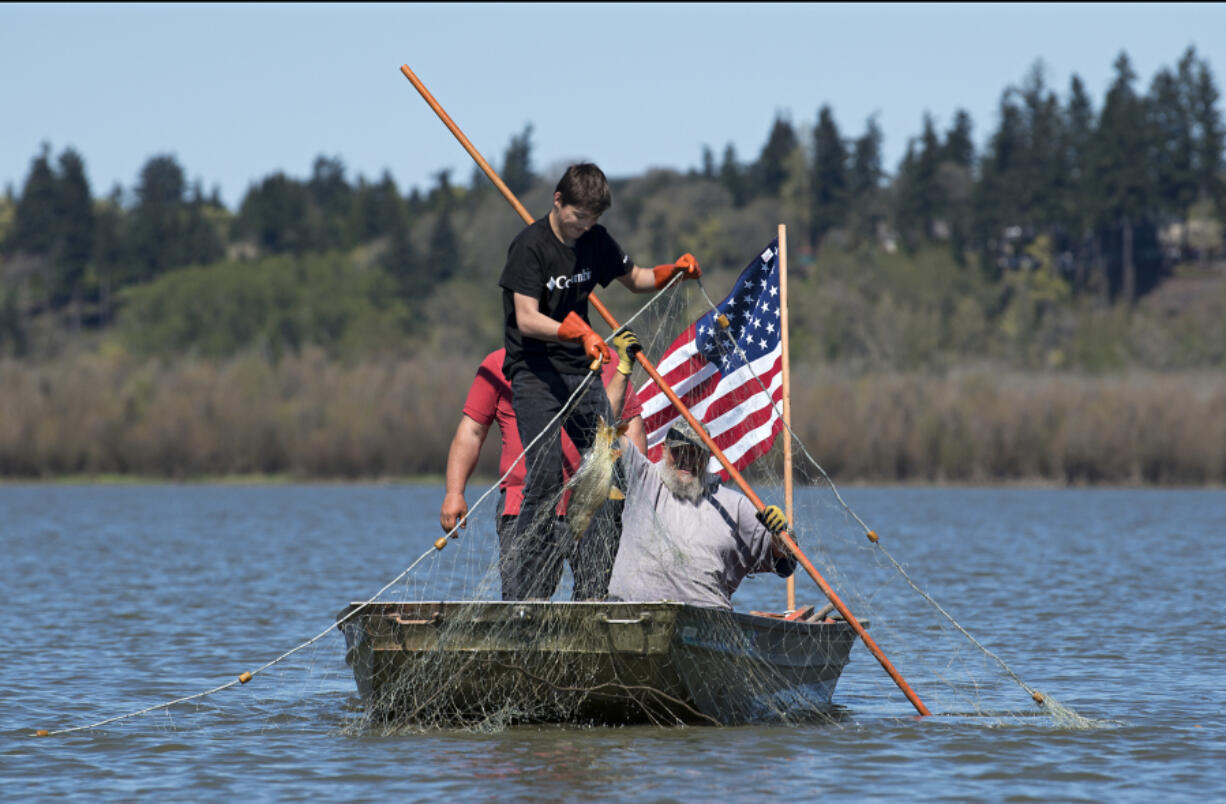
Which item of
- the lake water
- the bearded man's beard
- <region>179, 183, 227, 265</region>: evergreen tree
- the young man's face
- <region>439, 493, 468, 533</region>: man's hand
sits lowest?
the lake water

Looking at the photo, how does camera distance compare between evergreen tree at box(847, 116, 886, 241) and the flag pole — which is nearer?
the flag pole

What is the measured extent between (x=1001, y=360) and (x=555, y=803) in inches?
3209

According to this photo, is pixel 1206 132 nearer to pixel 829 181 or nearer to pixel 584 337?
pixel 829 181

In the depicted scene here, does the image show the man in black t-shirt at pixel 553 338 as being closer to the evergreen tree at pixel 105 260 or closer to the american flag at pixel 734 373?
the american flag at pixel 734 373

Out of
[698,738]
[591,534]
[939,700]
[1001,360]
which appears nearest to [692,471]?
[591,534]

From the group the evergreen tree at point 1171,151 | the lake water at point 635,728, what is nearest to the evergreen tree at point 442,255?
the evergreen tree at point 1171,151

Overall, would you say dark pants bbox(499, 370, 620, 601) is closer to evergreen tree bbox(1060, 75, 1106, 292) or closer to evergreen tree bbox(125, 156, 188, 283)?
evergreen tree bbox(1060, 75, 1106, 292)

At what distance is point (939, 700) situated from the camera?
12.8m

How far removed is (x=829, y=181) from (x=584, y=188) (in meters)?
107

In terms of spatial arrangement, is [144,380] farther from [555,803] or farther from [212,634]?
[555,803]

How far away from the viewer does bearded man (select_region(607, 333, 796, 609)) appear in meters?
10.6

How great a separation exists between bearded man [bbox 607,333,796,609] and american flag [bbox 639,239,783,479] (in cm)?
119

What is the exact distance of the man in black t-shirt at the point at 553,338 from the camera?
31.7ft

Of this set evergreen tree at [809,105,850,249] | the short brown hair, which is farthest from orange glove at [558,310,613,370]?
evergreen tree at [809,105,850,249]
